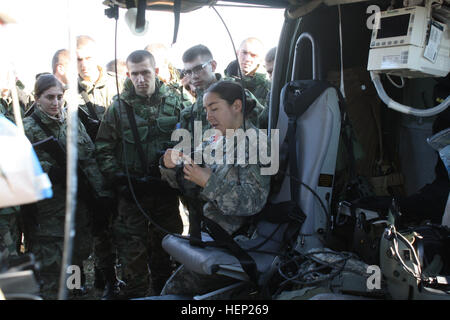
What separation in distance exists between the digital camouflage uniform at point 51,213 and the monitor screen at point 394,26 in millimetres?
2269

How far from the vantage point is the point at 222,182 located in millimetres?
2506

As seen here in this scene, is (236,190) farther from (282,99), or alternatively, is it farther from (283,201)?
(282,99)

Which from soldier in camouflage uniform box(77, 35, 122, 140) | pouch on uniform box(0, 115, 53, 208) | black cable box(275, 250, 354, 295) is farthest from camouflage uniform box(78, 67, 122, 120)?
pouch on uniform box(0, 115, 53, 208)

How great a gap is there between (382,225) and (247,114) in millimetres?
1006

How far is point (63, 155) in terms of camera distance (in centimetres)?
337

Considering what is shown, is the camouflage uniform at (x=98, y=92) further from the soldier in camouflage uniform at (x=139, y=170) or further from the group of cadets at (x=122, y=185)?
the soldier in camouflage uniform at (x=139, y=170)

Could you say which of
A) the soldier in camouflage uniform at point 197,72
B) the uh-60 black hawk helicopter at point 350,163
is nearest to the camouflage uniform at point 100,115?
the soldier in camouflage uniform at point 197,72

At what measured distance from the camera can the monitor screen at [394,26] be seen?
2.48 meters

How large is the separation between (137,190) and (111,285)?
2.65 ft

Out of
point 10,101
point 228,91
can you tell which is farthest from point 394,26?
point 10,101
